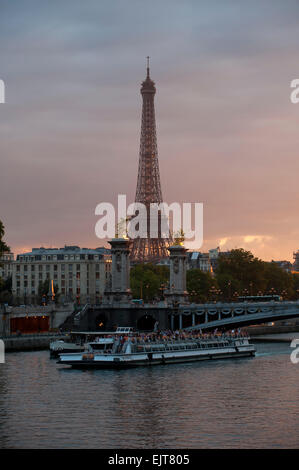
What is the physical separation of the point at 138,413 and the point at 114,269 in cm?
5031

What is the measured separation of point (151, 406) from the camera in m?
43.6

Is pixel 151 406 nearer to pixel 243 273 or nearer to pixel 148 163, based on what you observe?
pixel 243 273

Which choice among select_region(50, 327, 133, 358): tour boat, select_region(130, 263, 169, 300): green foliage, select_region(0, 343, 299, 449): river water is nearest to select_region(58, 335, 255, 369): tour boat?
select_region(0, 343, 299, 449): river water

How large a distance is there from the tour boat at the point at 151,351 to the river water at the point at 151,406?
1133mm

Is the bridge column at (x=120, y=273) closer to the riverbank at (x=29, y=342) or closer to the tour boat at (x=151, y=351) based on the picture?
the riverbank at (x=29, y=342)

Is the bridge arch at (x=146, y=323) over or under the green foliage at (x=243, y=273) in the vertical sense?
under

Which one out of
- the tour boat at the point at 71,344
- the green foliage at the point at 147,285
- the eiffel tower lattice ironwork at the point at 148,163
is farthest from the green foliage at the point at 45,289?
the tour boat at the point at 71,344

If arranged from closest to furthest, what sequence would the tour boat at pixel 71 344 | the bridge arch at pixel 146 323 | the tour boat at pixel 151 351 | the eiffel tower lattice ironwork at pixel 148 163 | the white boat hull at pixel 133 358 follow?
the white boat hull at pixel 133 358 < the tour boat at pixel 151 351 < the tour boat at pixel 71 344 < the bridge arch at pixel 146 323 < the eiffel tower lattice ironwork at pixel 148 163

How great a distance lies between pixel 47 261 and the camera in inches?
5281

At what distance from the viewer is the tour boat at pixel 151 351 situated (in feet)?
198

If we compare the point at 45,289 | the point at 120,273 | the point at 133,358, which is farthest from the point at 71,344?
the point at 45,289

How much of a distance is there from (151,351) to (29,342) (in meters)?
14.8
